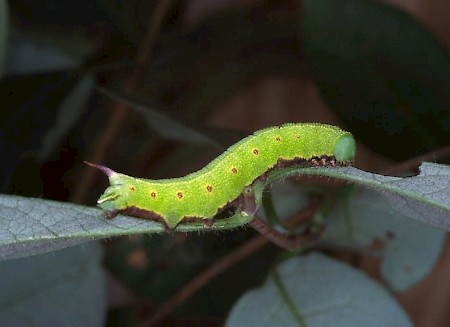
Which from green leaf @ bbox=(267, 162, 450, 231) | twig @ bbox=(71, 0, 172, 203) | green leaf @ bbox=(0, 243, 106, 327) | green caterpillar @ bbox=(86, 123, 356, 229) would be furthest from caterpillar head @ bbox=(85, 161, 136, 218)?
twig @ bbox=(71, 0, 172, 203)

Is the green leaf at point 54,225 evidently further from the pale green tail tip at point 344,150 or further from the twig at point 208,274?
the twig at point 208,274

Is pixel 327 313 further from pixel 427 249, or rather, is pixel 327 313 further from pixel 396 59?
pixel 396 59

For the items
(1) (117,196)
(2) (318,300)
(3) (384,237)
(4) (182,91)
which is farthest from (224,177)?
(4) (182,91)

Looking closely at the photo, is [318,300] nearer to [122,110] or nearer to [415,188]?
[415,188]

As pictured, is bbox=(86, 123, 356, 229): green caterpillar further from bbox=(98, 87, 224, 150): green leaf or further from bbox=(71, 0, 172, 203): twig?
bbox=(71, 0, 172, 203): twig

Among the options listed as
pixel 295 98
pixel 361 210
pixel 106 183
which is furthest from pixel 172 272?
pixel 295 98

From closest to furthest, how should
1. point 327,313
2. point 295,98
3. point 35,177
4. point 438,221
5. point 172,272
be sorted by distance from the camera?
point 438,221 < point 327,313 < point 35,177 < point 172,272 < point 295,98
